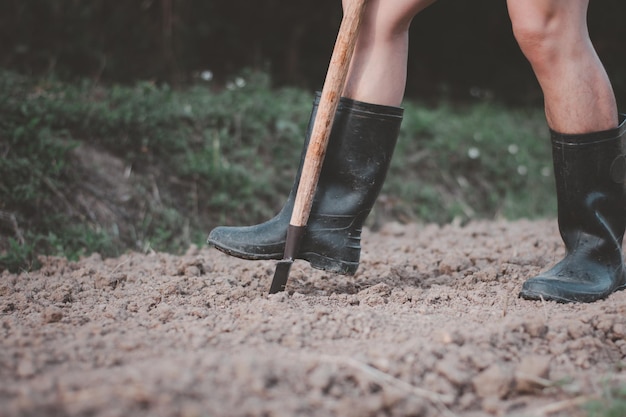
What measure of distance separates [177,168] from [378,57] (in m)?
1.93

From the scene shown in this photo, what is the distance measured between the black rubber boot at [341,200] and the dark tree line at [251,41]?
2.93 m

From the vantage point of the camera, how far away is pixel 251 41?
6.23m

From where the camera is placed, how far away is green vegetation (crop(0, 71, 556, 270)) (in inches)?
124

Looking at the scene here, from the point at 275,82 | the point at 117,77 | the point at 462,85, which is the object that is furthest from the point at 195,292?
the point at 462,85

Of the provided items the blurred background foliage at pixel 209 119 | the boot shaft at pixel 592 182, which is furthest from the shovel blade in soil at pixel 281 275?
the blurred background foliage at pixel 209 119

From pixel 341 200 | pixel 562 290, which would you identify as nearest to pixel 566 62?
pixel 562 290

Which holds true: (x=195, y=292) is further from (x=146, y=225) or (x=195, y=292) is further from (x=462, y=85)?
(x=462, y=85)

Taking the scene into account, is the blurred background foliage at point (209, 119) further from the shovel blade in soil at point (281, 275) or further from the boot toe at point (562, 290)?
the boot toe at point (562, 290)

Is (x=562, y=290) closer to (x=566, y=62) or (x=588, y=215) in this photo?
(x=588, y=215)

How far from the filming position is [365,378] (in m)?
1.41

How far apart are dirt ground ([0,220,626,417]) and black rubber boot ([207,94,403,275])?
0.50 feet

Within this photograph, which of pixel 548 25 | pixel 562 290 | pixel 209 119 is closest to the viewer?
pixel 548 25

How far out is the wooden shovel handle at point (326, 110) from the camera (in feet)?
6.80

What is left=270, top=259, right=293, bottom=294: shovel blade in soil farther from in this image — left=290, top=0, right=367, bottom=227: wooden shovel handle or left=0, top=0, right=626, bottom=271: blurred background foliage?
left=0, top=0, right=626, bottom=271: blurred background foliage
